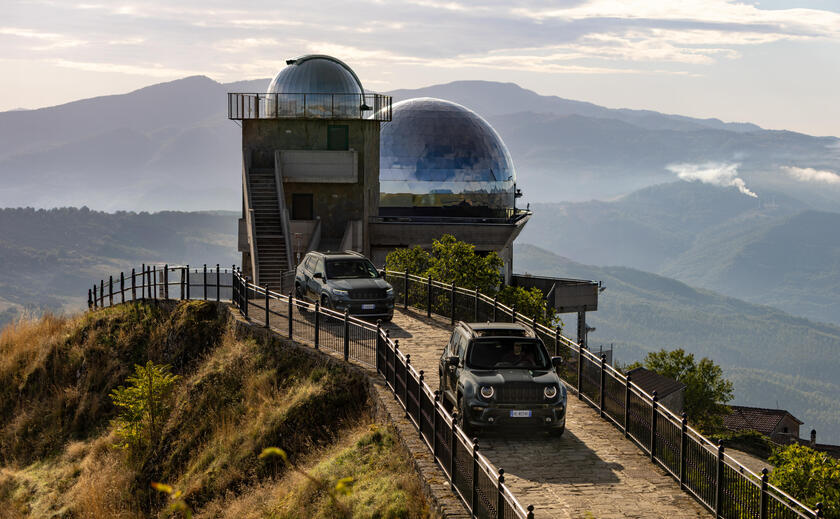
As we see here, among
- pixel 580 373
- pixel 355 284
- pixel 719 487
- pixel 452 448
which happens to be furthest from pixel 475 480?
pixel 355 284

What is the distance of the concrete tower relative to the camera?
4438 centimetres

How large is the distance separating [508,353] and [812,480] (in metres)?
5.31

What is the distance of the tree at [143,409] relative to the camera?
23.8 meters

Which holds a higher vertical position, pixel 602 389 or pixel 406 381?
pixel 406 381

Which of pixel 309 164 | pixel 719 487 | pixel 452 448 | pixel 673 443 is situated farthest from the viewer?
pixel 309 164

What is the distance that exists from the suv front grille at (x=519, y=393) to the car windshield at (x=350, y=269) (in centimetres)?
1154

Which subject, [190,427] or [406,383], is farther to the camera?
[190,427]

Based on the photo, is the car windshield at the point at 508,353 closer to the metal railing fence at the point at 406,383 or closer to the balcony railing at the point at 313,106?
the metal railing fence at the point at 406,383

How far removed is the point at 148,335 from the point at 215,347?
154 inches

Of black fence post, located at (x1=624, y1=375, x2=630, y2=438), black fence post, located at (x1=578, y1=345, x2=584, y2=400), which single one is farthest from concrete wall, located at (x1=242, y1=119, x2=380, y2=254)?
black fence post, located at (x1=624, y1=375, x2=630, y2=438)

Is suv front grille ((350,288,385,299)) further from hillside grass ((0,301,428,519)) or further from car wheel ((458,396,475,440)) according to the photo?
car wheel ((458,396,475,440))

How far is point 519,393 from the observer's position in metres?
15.8

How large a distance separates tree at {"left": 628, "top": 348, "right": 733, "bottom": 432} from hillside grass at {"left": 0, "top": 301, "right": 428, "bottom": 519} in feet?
150

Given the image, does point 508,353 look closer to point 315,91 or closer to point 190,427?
point 190,427
